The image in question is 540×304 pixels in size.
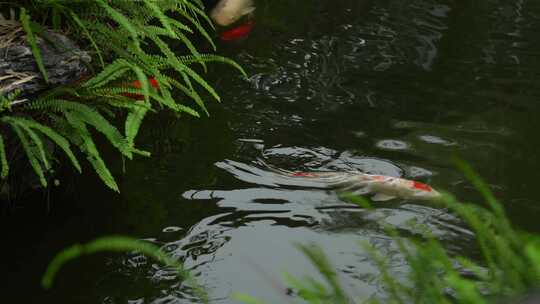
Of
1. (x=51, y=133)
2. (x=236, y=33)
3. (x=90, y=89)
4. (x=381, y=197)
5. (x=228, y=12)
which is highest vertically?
(x=90, y=89)

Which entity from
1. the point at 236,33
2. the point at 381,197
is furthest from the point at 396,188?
the point at 236,33

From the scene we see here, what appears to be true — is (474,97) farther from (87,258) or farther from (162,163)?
(87,258)

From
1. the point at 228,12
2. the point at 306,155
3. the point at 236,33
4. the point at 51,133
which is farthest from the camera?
the point at 228,12

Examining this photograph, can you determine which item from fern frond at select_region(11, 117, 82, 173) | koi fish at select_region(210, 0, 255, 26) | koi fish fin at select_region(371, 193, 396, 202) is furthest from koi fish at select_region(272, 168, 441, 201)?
koi fish at select_region(210, 0, 255, 26)

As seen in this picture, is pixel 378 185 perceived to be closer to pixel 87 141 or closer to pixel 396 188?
pixel 396 188

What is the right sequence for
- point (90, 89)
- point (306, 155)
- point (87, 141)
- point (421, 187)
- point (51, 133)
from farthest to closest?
point (306, 155)
point (421, 187)
point (90, 89)
point (87, 141)
point (51, 133)

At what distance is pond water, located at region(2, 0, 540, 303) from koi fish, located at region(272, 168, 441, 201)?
0.06m

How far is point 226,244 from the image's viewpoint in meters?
4.09

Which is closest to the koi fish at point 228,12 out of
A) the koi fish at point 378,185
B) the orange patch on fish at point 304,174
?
the orange patch on fish at point 304,174

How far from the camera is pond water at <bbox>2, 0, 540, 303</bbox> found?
3900 millimetres

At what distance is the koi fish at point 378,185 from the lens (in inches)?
176

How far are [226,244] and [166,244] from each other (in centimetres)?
30

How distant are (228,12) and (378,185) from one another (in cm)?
310

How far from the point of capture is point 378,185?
14.9 feet
